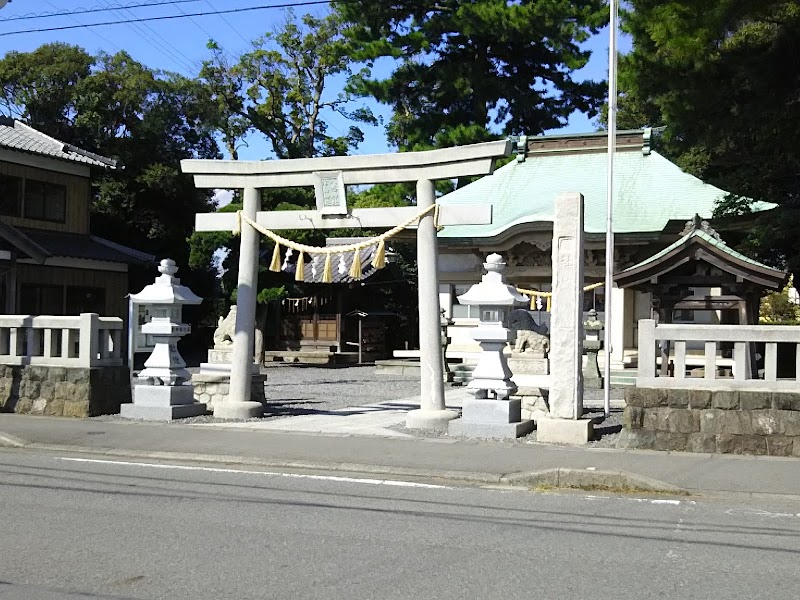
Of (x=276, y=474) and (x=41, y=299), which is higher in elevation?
(x=41, y=299)

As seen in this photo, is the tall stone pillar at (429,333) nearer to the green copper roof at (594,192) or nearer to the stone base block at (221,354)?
the stone base block at (221,354)

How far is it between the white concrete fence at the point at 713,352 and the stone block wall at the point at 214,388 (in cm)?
709

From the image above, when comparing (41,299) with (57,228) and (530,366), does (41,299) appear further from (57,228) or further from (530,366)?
(530,366)

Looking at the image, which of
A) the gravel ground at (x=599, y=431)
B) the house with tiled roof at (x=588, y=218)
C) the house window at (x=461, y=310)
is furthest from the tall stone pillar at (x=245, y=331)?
the house window at (x=461, y=310)

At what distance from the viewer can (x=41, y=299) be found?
27.5 metres

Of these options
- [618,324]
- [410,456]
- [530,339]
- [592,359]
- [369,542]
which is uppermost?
[618,324]

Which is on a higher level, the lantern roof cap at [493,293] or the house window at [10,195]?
the house window at [10,195]

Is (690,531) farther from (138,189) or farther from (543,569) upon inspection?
(138,189)

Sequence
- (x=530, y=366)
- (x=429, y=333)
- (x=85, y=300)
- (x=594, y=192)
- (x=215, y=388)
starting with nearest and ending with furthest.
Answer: (x=429, y=333) < (x=215, y=388) < (x=530, y=366) < (x=594, y=192) < (x=85, y=300)

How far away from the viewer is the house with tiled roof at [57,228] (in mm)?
26922

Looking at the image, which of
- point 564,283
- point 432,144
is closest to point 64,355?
point 564,283

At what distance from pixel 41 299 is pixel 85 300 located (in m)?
1.76

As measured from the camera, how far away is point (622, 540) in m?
6.91

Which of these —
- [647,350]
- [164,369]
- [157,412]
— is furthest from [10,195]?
[647,350]
